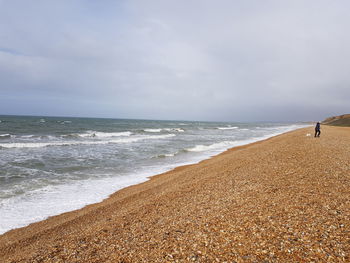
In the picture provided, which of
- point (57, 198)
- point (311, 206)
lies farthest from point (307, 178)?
point (57, 198)

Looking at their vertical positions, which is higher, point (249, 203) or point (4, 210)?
point (249, 203)

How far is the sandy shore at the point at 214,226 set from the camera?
13.1 feet

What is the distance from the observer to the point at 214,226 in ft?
16.5

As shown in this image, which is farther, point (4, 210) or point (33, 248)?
point (4, 210)

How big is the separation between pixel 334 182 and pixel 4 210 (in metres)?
12.3

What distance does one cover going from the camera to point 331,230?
433 cm

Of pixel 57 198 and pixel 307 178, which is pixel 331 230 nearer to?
pixel 307 178

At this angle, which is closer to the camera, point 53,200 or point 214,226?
point 214,226

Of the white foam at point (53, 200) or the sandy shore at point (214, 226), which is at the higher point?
the sandy shore at point (214, 226)

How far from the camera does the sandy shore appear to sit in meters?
4.01

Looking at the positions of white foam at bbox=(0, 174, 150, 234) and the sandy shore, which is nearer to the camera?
the sandy shore

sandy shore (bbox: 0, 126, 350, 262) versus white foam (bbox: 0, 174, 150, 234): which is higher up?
sandy shore (bbox: 0, 126, 350, 262)

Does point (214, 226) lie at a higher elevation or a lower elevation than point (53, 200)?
higher

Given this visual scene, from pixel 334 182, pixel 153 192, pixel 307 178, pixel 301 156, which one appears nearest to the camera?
pixel 334 182
